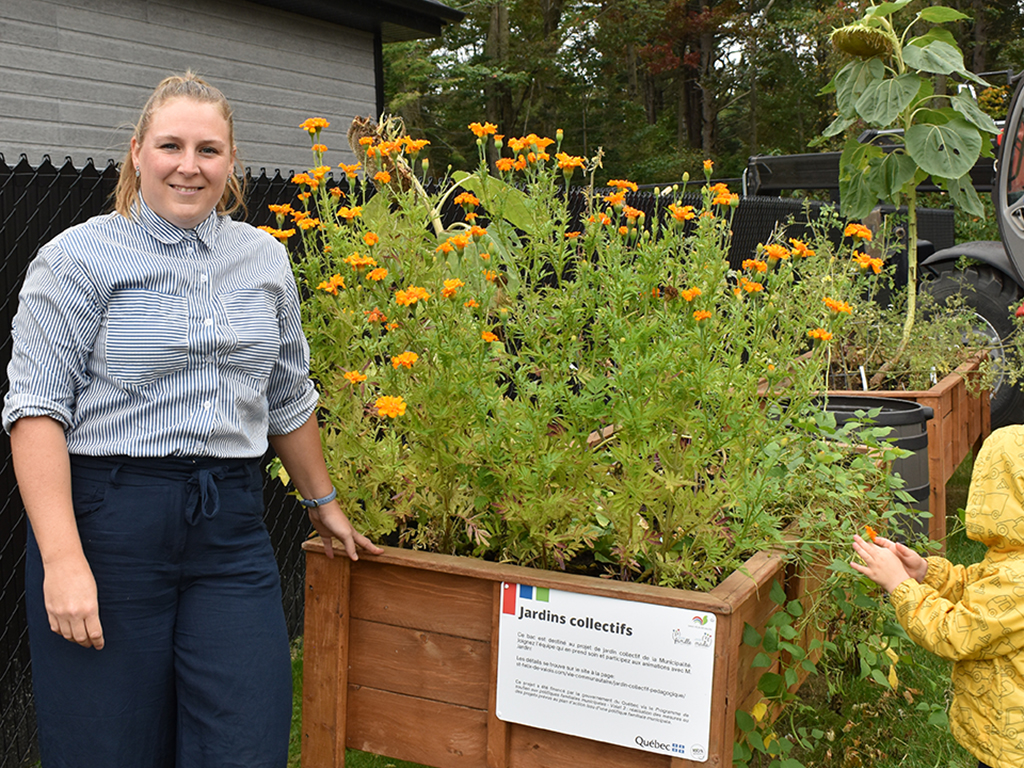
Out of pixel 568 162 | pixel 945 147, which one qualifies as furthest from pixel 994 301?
pixel 568 162

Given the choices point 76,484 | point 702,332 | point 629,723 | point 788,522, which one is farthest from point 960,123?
point 76,484

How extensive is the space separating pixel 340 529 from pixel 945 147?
3.31 meters

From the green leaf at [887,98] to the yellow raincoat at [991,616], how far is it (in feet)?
8.29

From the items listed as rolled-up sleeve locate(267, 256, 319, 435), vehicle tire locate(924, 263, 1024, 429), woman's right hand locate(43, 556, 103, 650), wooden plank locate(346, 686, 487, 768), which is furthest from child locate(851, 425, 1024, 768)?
vehicle tire locate(924, 263, 1024, 429)

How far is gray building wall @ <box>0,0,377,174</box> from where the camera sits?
5.66 meters

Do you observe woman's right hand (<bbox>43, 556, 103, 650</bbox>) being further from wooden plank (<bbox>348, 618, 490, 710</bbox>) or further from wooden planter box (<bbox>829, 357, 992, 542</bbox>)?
wooden planter box (<bbox>829, 357, 992, 542</bbox>)

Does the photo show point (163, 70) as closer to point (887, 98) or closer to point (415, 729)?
point (887, 98)

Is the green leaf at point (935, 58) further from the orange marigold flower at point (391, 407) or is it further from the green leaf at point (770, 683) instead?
the orange marigold flower at point (391, 407)

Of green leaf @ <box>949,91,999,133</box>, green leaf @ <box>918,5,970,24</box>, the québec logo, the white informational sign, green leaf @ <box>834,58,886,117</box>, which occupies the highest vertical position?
green leaf @ <box>918,5,970,24</box>

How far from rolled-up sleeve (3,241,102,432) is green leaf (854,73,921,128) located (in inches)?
133

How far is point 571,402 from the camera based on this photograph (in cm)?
176

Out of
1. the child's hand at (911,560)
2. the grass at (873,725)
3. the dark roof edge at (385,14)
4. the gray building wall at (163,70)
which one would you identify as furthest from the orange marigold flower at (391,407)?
the dark roof edge at (385,14)

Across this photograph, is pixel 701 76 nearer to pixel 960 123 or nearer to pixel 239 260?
pixel 960 123

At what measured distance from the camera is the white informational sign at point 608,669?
1.70 m
